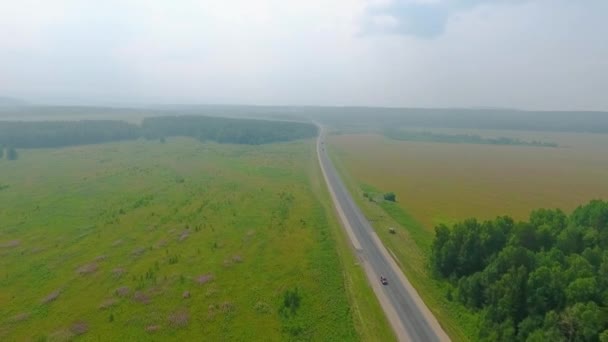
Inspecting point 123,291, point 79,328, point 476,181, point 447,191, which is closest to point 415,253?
point 123,291

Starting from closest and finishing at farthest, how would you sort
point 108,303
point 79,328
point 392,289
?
point 79,328, point 108,303, point 392,289

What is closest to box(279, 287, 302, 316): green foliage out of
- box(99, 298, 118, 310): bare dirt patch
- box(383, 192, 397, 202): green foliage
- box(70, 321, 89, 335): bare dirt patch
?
box(99, 298, 118, 310): bare dirt patch

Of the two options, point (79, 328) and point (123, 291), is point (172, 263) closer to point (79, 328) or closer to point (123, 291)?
point (123, 291)

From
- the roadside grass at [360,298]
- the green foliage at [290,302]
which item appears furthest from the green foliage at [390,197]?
the green foliage at [290,302]

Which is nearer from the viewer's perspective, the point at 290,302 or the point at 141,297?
the point at 290,302

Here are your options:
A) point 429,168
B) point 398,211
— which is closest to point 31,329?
point 398,211

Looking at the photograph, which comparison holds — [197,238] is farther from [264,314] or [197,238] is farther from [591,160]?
[591,160]
